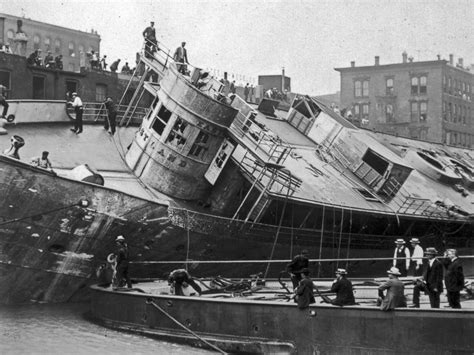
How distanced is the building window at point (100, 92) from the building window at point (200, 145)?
8.73 metres

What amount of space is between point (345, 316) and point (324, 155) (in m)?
14.0

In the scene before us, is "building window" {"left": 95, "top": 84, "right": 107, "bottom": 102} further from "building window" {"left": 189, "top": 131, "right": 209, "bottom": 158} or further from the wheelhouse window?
the wheelhouse window

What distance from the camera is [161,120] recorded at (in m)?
20.5

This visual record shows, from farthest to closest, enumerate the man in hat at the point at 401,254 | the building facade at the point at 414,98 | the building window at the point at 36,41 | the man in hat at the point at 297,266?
the building window at the point at 36,41 < the building facade at the point at 414,98 < the man in hat at the point at 401,254 < the man in hat at the point at 297,266

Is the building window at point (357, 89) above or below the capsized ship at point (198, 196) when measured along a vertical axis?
above

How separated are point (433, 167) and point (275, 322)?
57.0 ft

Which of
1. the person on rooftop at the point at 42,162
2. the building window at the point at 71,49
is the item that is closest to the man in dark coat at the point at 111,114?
the person on rooftop at the point at 42,162

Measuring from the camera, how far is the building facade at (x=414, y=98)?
5697cm

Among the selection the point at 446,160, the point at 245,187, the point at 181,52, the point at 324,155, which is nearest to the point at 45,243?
the point at 245,187

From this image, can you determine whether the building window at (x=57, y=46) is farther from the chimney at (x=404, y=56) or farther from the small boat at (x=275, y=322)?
the small boat at (x=275, y=322)

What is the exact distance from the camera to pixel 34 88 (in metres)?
25.6

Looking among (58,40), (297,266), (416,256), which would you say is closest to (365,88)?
(58,40)

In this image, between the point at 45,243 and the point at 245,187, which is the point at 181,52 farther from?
the point at 45,243

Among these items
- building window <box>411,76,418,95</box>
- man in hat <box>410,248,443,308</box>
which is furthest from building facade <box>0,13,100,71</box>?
man in hat <box>410,248,443,308</box>
